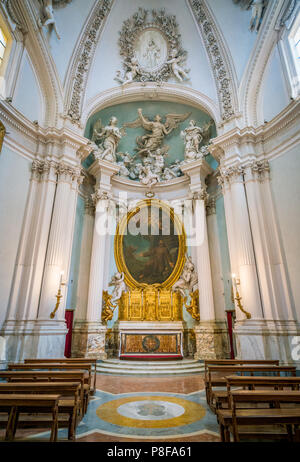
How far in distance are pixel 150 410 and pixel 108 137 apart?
38.5ft

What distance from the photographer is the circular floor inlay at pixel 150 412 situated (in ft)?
12.8


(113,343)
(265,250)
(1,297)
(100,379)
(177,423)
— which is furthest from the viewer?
(113,343)

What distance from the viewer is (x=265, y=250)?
28.8 ft

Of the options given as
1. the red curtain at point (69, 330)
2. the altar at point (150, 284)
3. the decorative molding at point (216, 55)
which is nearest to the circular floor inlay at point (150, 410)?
the altar at point (150, 284)

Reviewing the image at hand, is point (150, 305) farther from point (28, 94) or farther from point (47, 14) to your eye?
point (47, 14)

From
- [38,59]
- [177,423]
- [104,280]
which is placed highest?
[38,59]

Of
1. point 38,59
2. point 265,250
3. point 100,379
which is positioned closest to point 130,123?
point 38,59

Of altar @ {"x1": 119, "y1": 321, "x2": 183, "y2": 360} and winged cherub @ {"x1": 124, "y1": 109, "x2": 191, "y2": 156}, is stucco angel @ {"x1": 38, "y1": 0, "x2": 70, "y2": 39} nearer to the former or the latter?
winged cherub @ {"x1": 124, "y1": 109, "x2": 191, "y2": 156}

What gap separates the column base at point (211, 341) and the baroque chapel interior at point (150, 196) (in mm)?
49

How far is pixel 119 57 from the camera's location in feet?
41.8

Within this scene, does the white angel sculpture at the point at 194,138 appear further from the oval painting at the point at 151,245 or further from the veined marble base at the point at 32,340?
the veined marble base at the point at 32,340

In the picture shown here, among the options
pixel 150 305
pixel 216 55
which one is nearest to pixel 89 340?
pixel 150 305

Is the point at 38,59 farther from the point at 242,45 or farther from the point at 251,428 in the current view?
the point at 251,428

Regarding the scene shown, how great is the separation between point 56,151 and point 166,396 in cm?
909
